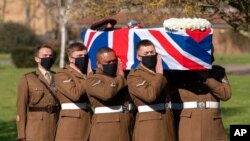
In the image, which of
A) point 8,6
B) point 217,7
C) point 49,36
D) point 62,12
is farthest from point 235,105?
point 8,6

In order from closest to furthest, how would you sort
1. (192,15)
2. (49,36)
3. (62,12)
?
(192,15)
(62,12)
(49,36)

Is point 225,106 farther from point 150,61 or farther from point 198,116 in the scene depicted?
point 150,61

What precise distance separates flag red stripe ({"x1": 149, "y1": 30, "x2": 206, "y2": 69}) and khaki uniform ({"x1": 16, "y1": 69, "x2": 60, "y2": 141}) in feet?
5.98

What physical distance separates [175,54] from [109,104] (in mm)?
850

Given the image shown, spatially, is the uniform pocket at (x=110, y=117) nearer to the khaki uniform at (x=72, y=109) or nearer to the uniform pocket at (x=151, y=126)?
the uniform pocket at (x=151, y=126)

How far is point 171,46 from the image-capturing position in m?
8.02

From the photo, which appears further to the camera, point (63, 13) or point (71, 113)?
point (63, 13)

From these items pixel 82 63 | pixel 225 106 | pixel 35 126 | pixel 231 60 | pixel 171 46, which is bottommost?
pixel 231 60

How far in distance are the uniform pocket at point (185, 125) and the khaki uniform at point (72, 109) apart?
3.28 feet

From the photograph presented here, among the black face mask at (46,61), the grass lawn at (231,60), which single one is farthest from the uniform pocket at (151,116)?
the grass lawn at (231,60)

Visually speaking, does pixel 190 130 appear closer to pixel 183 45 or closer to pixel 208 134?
pixel 208 134

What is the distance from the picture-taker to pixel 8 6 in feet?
246

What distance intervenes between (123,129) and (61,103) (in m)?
0.92

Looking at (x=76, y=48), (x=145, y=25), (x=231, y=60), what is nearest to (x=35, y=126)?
(x=76, y=48)
